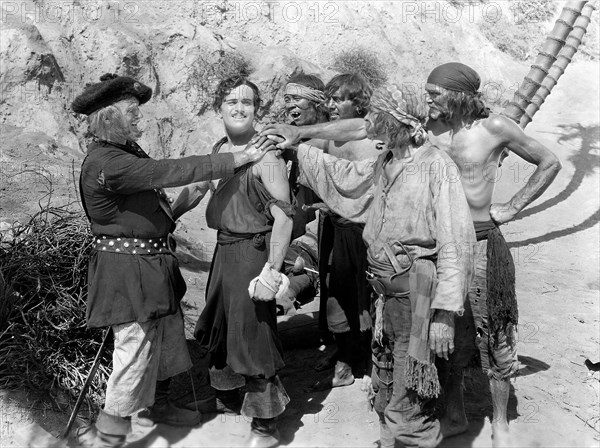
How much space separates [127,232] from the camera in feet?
11.0

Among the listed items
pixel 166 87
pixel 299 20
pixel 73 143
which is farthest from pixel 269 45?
pixel 73 143

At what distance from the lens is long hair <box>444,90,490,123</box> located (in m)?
3.41

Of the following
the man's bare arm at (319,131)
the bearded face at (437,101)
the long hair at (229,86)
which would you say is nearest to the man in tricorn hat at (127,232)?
the man's bare arm at (319,131)

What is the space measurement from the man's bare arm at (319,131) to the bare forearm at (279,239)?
400 millimetres

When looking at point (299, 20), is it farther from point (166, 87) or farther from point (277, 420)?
point (277, 420)

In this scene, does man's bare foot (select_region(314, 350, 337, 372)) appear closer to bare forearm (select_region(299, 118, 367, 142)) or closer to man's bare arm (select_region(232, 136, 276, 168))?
bare forearm (select_region(299, 118, 367, 142))

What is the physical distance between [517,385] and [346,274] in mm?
1296

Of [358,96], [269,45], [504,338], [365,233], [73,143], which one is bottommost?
[73,143]

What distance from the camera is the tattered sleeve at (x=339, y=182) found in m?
3.76

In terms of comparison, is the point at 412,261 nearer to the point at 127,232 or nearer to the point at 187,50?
the point at 127,232

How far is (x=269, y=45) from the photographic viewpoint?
1297 cm

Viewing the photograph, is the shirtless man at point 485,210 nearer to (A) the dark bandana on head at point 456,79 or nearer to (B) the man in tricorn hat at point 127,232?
(A) the dark bandana on head at point 456,79

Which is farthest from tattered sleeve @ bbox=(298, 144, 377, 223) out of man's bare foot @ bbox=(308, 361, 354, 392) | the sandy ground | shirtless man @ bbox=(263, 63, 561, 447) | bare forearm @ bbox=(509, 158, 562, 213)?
the sandy ground

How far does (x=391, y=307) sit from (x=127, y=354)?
4.36ft
